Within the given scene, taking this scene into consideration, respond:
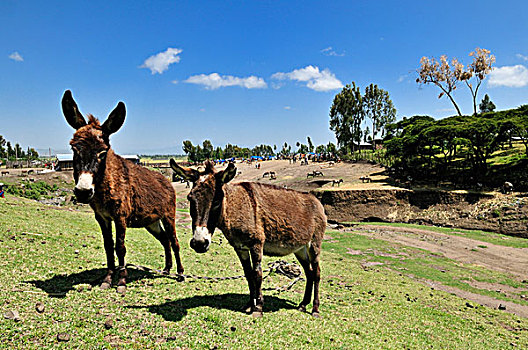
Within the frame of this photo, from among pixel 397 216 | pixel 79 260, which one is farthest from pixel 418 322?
pixel 397 216

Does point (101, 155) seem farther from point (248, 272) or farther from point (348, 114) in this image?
point (348, 114)

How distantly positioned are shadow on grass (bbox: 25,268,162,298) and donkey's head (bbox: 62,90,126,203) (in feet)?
6.02

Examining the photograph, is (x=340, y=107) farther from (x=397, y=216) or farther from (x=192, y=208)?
(x=192, y=208)

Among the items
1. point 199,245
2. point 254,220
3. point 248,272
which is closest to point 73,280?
point 199,245

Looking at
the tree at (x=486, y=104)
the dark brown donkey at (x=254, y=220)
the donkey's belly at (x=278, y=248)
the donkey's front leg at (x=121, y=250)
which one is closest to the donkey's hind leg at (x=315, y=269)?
the dark brown donkey at (x=254, y=220)

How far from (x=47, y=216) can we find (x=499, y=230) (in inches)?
1266

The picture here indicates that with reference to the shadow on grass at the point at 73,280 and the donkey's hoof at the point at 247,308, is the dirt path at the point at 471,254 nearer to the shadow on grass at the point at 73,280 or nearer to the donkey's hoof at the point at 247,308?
the donkey's hoof at the point at 247,308

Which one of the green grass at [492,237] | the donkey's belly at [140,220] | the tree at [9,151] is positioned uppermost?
the tree at [9,151]

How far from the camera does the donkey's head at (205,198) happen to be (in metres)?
4.70

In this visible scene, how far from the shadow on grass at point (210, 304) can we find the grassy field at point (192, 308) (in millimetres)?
23

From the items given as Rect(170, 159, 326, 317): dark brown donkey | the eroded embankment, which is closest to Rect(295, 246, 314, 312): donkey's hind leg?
Rect(170, 159, 326, 317): dark brown donkey

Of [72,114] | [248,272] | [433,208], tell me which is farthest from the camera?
[433,208]

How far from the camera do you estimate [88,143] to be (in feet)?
17.1

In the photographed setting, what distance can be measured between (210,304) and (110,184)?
119 inches
